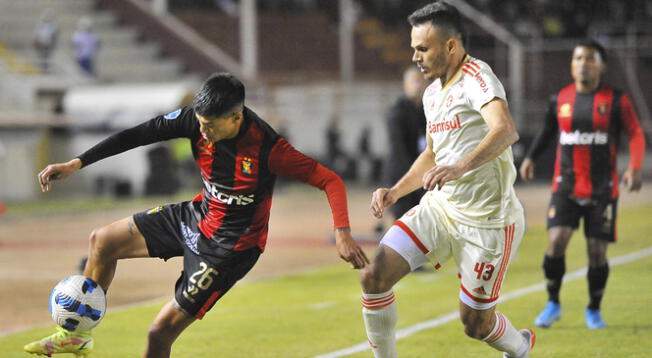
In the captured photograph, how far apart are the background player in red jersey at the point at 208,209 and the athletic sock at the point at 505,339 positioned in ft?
3.51

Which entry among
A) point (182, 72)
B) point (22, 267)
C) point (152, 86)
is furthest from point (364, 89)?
point (22, 267)

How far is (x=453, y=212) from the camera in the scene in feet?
20.0

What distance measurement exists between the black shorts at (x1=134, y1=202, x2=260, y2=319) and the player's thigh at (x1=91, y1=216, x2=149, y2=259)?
42 mm

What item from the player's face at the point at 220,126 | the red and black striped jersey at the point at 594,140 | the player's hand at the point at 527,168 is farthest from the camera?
the player's hand at the point at 527,168

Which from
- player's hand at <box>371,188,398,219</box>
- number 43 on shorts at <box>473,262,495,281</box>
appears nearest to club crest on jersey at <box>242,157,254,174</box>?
player's hand at <box>371,188,398,219</box>

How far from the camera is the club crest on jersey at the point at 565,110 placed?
8578 millimetres

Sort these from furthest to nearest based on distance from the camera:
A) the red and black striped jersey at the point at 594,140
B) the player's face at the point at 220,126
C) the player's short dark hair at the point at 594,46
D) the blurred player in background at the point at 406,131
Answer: the blurred player in background at the point at 406,131
the red and black striped jersey at the point at 594,140
the player's short dark hair at the point at 594,46
the player's face at the point at 220,126

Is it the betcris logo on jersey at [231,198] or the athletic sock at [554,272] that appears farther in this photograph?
the athletic sock at [554,272]

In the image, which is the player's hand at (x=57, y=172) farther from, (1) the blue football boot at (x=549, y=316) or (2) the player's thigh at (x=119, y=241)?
(1) the blue football boot at (x=549, y=316)

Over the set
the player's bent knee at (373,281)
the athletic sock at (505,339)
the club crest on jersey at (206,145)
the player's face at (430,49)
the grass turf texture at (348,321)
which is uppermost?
the player's face at (430,49)

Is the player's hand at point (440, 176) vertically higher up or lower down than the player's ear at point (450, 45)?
lower down

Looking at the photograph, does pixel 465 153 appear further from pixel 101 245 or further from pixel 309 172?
pixel 101 245

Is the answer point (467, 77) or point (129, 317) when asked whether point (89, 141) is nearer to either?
point (129, 317)

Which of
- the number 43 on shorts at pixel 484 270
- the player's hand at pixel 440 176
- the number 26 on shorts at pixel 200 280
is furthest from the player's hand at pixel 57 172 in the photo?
the number 43 on shorts at pixel 484 270
